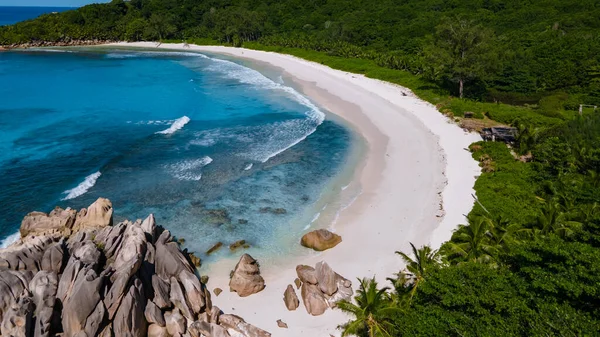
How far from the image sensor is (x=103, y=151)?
45594 mm

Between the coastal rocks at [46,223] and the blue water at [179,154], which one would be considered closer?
the coastal rocks at [46,223]

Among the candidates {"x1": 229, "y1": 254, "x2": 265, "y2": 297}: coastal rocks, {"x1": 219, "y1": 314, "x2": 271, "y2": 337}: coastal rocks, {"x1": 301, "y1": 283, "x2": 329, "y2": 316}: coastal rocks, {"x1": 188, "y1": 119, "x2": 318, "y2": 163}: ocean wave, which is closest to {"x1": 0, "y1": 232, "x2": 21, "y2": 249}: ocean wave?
{"x1": 229, "y1": 254, "x2": 265, "y2": 297}: coastal rocks

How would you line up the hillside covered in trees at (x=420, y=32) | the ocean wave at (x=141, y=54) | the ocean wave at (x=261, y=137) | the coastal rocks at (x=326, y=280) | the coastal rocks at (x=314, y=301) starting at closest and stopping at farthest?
the coastal rocks at (x=314, y=301) < the coastal rocks at (x=326, y=280) < the ocean wave at (x=261, y=137) < the hillside covered in trees at (x=420, y=32) < the ocean wave at (x=141, y=54)

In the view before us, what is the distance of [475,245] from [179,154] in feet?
110

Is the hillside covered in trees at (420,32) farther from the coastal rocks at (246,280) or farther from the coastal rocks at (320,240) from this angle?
the coastal rocks at (246,280)

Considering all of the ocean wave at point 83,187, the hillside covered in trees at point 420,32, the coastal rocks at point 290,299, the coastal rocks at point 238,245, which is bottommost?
the coastal rocks at point 290,299

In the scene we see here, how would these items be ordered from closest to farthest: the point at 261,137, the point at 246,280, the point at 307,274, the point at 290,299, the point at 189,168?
the point at 290,299 < the point at 246,280 < the point at 307,274 < the point at 189,168 < the point at 261,137

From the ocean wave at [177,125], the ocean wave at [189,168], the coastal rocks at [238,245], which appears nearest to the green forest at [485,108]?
the coastal rocks at [238,245]

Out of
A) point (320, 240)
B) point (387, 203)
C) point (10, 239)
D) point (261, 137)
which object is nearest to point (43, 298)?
point (10, 239)

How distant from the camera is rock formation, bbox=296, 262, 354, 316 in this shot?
72.9ft

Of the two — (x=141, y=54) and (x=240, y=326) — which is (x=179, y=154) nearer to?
(x=240, y=326)

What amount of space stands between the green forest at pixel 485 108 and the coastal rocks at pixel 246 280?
19.3ft

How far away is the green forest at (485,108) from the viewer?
1598 centimetres

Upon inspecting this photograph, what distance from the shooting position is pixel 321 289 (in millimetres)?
23000
